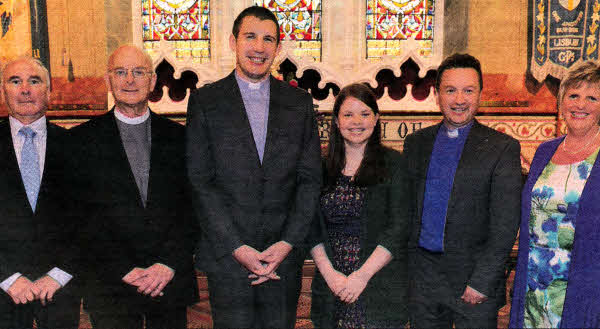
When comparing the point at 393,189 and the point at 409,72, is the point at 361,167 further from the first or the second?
the point at 409,72

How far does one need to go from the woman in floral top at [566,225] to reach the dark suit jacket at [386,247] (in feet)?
1.54

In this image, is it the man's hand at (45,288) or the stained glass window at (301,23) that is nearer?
the man's hand at (45,288)

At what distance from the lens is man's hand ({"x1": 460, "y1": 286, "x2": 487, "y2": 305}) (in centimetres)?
166

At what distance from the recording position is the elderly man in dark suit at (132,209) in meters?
1.80

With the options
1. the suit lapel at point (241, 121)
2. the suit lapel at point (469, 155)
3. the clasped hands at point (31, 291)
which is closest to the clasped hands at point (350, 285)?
the suit lapel at point (469, 155)

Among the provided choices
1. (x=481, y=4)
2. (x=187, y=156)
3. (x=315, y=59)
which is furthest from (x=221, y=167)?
(x=481, y=4)

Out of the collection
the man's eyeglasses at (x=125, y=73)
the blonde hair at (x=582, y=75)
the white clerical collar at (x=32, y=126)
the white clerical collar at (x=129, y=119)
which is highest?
the man's eyeglasses at (x=125, y=73)

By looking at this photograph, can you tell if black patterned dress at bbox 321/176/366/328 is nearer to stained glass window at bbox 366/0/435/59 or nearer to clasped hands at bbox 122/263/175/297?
clasped hands at bbox 122/263/175/297

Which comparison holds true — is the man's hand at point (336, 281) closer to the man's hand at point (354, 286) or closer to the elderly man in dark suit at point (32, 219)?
the man's hand at point (354, 286)

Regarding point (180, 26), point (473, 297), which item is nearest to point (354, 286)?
point (473, 297)

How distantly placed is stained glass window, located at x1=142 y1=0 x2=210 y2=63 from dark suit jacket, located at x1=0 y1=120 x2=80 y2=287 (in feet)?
11.8

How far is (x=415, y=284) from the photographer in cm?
181

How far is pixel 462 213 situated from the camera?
68.3 inches

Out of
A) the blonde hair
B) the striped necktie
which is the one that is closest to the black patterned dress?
the blonde hair
